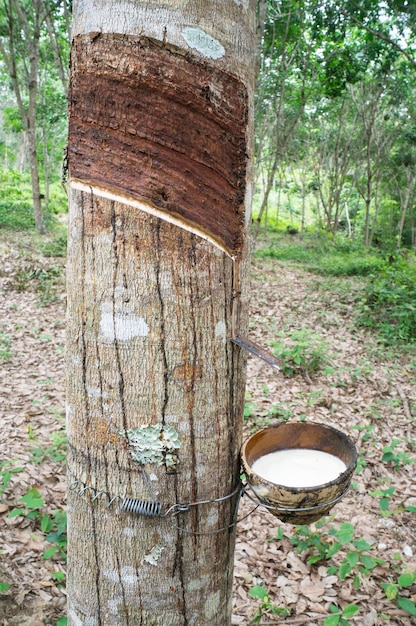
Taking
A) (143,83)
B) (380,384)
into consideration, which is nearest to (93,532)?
(143,83)

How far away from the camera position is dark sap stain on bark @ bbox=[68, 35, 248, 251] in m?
0.92

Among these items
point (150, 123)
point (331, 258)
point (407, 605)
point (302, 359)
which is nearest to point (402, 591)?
point (407, 605)

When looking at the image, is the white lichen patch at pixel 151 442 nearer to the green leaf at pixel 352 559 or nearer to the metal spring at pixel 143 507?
the metal spring at pixel 143 507

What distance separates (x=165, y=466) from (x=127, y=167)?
0.65m

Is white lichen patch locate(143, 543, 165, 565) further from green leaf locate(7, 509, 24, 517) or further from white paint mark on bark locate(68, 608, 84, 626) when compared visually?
green leaf locate(7, 509, 24, 517)

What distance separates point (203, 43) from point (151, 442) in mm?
847

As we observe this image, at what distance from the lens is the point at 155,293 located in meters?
0.96

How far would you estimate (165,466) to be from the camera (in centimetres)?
102

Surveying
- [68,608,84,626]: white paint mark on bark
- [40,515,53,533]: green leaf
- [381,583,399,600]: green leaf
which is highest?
[68,608,84,626]: white paint mark on bark

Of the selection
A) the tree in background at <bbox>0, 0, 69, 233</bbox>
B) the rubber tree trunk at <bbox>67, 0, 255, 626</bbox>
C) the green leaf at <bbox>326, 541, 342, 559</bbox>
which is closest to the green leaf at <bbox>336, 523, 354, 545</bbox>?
the green leaf at <bbox>326, 541, 342, 559</bbox>

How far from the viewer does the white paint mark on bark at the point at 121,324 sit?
38.2 inches

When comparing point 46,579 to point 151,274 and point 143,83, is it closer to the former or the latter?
point 151,274

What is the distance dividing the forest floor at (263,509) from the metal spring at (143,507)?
144 centimetres

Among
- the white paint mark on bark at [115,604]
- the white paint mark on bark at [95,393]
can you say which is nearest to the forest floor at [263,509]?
the white paint mark on bark at [115,604]
